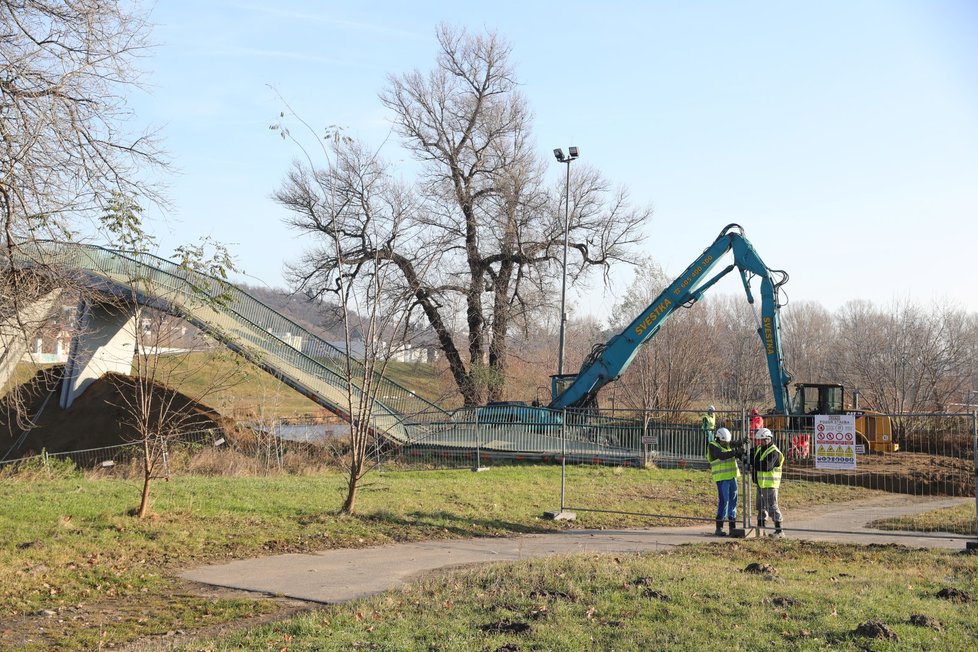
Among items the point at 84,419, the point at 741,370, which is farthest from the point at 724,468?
the point at 741,370

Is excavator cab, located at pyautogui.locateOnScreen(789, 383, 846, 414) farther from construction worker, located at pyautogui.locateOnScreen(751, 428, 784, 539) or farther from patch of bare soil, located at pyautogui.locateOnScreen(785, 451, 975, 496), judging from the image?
construction worker, located at pyautogui.locateOnScreen(751, 428, 784, 539)

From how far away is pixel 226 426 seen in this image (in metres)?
29.3

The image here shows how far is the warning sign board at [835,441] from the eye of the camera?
14.7 m

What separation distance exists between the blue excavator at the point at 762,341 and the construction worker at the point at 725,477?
7.47 metres

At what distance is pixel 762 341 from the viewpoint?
2627 centimetres

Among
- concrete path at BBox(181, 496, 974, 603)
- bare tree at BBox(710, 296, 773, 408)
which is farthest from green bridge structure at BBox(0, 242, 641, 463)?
bare tree at BBox(710, 296, 773, 408)

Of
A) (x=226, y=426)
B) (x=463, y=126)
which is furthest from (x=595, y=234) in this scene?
(x=226, y=426)

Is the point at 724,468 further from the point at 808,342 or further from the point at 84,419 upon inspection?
the point at 808,342

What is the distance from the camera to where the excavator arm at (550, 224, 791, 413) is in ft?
79.3

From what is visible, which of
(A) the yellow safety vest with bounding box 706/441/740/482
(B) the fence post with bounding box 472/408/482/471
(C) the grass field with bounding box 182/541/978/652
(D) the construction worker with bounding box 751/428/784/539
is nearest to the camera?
(C) the grass field with bounding box 182/541/978/652

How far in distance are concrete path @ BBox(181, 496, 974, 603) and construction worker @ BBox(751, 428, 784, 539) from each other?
1.59 feet

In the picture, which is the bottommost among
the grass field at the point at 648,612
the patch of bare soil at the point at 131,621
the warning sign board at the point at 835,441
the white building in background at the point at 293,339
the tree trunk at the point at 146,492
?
the patch of bare soil at the point at 131,621

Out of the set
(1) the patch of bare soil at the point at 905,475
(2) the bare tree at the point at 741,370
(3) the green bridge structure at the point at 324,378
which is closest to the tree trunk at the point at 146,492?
(3) the green bridge structure at the point at 324,378

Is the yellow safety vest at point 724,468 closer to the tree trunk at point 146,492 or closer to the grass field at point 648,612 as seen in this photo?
the grass field at point 648,612
